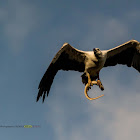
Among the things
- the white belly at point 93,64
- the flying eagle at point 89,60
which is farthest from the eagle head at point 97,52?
the white belly at point 93,64

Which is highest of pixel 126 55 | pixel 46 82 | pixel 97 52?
pixel 97 52

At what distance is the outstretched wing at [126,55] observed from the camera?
14.0 metres

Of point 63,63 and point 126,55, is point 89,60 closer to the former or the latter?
point 63,63

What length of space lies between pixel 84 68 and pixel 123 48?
2.21m

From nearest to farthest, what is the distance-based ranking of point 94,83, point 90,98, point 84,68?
1. point 90,98
2. point 94,83
3. point 84,68

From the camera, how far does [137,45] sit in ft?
46.2

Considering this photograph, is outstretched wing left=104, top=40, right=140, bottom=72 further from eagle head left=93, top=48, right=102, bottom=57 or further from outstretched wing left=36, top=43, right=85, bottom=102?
outstretched wing left=36, top=43, right=85, bottom=102

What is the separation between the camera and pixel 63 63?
14.5 m

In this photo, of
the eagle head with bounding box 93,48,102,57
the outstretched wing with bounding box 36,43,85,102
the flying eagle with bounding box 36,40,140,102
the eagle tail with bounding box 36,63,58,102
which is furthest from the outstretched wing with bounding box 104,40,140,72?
the eagle tail with bounding box 36,63,58,102

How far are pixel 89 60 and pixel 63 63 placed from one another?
5.56ft

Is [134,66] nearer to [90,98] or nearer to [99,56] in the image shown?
[99,56]

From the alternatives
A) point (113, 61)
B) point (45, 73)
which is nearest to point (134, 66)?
point (113, 61)

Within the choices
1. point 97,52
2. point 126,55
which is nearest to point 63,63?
point 97,52

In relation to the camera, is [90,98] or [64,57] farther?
[64,57]
